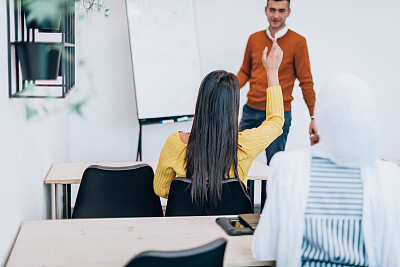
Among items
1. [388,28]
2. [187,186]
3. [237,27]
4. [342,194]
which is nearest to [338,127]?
[342,194]

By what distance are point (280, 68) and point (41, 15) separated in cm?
240

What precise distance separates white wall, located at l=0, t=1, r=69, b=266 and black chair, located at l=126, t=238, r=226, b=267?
2.18 ft

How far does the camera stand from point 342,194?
1431 mm

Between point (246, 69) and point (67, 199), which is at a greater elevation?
point (246, 69)

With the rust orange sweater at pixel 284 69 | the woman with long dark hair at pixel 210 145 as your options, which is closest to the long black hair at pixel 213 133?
the woman with long dark hair at pixel 210 145

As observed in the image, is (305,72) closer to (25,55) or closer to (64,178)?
(64,178)

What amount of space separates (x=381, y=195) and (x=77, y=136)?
10.6 ft

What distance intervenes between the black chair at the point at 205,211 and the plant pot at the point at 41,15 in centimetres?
80

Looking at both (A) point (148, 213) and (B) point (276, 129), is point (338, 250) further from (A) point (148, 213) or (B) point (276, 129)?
(A) point (148, 213)

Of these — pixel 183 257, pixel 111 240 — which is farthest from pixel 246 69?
pixel 183 257

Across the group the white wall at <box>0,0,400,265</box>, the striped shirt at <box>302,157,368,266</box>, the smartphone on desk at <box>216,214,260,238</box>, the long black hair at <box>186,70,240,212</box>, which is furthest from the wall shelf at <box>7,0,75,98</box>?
the white wall at <box>0,0,400,265</box>

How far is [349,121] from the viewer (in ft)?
4.36

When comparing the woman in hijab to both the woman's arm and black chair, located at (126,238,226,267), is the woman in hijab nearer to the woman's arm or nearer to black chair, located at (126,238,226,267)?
black chair, located at (126,238,226,267)

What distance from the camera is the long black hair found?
2.03 m
